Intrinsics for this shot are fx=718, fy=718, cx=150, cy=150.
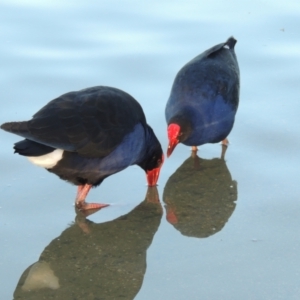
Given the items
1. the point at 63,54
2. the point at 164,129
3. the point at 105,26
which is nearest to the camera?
the point at 164,129

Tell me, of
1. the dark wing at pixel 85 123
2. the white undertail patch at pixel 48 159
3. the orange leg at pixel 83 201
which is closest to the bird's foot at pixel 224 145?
the dark wing at pixel 85 123

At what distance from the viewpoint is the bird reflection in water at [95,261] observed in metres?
3.61

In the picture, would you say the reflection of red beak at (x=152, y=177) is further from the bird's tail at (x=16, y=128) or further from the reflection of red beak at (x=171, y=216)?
the bird's tail at (x=16, y=128)

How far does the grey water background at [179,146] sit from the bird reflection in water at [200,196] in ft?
0.04

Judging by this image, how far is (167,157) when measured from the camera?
5.08m

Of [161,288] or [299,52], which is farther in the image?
[299,52]

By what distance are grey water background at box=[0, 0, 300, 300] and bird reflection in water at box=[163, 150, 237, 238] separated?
0.04 feet

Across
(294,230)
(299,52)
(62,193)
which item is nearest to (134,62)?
(299,52)

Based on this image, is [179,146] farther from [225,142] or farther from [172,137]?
[172,137]

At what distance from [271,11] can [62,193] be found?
155 inches

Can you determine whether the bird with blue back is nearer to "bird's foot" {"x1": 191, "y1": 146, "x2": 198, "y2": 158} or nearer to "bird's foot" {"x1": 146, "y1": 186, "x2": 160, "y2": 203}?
"bird's foot" {"x1": 191, "y1": 146, "x2": 198, "y2": 158}

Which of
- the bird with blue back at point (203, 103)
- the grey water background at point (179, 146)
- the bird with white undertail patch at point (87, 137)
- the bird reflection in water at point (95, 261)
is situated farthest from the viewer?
the bird with blue back at point (203, 103)

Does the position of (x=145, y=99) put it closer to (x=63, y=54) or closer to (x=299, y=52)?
(x=63, y=54)

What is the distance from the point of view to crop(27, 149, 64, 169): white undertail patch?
430cm
